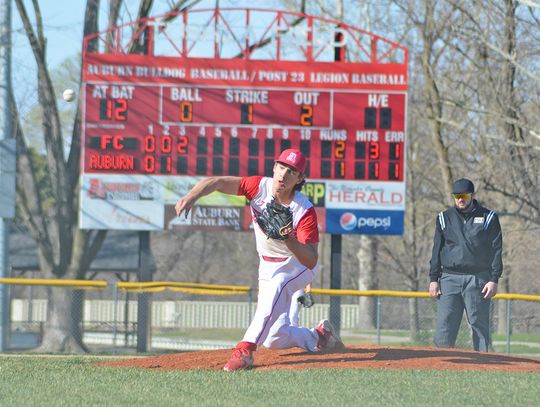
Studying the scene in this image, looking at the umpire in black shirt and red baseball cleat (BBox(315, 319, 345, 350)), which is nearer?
red baseball cleat (BBox(315, 319, 345, 350))

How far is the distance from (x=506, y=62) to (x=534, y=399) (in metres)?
13.5

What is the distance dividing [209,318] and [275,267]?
18.2 metres

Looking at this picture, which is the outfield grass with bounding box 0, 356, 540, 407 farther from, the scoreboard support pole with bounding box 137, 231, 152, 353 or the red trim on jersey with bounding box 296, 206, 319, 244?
the scoreboard support pole with bounding box 137, 231, 152, 353

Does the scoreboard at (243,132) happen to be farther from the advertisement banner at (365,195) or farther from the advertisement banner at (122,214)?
the advertisement banner at (122,214)

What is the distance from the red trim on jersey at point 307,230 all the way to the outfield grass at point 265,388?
102 centimetres

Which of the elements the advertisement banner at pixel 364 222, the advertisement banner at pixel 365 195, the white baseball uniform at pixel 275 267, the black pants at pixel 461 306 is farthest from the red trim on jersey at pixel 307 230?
the advertisement banner at pixel 364 222

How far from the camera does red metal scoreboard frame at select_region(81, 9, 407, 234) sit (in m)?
16.5

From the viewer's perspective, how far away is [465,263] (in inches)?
410

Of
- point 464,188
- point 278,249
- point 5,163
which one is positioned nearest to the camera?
point 278,249

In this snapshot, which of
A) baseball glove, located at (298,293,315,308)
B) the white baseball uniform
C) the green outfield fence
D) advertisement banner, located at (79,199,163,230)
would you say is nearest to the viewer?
the white baseball uniform

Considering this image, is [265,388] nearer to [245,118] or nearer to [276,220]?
[276,220]

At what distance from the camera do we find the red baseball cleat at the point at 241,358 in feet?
27.8

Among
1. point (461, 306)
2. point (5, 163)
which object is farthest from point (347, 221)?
point (461, 306)

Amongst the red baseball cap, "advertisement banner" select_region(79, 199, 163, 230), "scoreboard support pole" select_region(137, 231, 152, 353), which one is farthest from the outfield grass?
"advertisement banner" select_region(79, 199, 163, 230)
